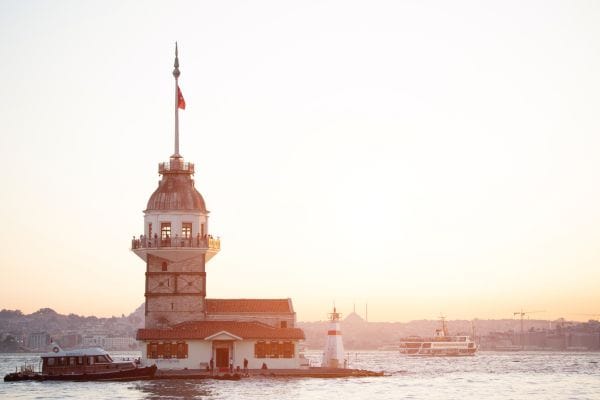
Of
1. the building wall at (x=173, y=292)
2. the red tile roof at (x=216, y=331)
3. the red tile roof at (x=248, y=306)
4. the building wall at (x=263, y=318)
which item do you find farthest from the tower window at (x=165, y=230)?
the building wall at (x=263, y=318)

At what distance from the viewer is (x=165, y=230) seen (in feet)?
315

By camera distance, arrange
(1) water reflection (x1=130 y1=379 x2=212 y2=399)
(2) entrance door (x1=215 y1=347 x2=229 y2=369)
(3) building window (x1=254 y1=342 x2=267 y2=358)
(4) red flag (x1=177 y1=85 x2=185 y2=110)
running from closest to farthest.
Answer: (1) water reflection (x1=130 y1=379 x2=212 y2=399) → (2) entrance door (x1=215 y1=347 x2=229 y2=369) → (3) building window (x1=254 y1=342 x2=267 y2=358) → (4) red flag (x1=177 y1=85 x2=185 y2=110)

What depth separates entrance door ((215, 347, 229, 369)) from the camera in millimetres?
91875

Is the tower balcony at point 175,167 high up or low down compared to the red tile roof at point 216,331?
up

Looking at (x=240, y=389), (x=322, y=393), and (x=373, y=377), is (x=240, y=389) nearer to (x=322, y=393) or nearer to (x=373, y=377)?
(x=322, y=393)

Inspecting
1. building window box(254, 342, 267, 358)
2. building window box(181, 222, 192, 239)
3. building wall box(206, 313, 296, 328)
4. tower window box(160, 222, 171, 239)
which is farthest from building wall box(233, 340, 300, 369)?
tower window box(160, 222, 171, 239)

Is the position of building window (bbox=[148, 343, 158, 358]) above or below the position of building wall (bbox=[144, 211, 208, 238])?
below

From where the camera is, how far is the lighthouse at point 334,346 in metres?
96.5

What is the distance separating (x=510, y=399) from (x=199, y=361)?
994 inches

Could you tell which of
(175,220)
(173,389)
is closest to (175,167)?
(175,220)

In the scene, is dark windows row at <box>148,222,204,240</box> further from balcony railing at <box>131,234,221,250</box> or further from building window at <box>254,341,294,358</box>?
building window at <box>254,341,294,358</box>

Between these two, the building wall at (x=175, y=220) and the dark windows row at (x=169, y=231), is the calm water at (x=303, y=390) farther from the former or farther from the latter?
the building wall at (x=175, y=220)

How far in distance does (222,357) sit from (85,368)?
429 inches

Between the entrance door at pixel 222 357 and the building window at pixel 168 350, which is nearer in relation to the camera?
the building window at pixel 168 350
